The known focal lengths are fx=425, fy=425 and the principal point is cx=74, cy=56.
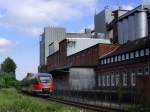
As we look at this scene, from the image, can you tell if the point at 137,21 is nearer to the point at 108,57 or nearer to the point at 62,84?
the point at 108,57

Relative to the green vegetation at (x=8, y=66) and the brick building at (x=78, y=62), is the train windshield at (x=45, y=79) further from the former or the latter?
the green vegetation at (x=8, y=66)

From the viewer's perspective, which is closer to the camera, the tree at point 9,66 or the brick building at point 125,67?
the brick building at point 125,67

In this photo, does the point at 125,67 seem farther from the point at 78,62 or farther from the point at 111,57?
the point at 78,62

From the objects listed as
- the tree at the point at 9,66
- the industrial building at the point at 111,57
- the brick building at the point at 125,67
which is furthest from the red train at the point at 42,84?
the tree at the point at 9,66

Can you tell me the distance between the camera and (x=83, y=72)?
74.3 metres

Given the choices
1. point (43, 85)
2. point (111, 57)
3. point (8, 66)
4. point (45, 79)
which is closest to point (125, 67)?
point (111, 57)

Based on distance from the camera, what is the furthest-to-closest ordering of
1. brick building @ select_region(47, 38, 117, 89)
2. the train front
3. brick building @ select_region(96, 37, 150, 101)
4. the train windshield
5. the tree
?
the tree, brick building @ select_region(47, 38, 117, 89), the train windshield, the train front, brick building @ select_region(96, 37, 150, 101)

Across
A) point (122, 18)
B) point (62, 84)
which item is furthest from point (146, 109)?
point (122, 18)

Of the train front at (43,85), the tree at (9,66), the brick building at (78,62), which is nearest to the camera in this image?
the train front at (43,85)

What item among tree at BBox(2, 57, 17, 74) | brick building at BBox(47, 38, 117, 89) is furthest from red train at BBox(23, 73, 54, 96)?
tree at BBox(2, 57, 17, 74)

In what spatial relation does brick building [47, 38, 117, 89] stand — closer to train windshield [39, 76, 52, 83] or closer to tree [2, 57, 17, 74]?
train windshield [39, 76, 52, 83]

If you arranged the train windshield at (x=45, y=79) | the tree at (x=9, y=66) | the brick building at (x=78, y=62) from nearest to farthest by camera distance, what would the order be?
the train windshield at (x=45, y=79) < the brick building at (x=78, y=62) < the tree at (x=9, y=66)

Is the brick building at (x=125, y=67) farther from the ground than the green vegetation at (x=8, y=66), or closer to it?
closer to it

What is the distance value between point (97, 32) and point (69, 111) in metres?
104
